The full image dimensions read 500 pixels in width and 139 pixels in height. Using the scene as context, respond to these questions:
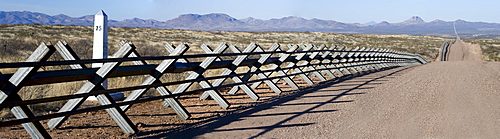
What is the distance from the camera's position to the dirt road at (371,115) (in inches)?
267

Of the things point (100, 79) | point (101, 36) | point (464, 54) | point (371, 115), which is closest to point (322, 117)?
point (371, 115)

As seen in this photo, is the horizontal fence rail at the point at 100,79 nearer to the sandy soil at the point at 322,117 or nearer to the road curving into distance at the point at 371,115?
the sandy soil at the point at 322,117

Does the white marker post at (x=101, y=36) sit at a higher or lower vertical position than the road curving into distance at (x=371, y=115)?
higher

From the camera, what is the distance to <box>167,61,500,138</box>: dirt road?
6.77 metres

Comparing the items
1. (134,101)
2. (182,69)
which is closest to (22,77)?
(134,101)

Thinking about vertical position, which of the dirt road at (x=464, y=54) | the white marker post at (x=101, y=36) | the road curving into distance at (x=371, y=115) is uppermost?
the white marker post at (x=101, y=36)

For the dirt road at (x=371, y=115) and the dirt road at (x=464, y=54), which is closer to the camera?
the dirt road at (x=371, y=115)

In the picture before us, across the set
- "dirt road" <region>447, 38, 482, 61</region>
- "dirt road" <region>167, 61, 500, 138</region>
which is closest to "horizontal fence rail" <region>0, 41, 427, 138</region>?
"dirt road" <region>167, 61, 500, 138</region>

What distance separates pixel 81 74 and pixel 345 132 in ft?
11.7

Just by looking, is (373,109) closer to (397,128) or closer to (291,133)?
(397,128)

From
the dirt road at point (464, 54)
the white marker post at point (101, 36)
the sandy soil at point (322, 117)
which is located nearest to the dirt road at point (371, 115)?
the sandy soil at point (322, 117)

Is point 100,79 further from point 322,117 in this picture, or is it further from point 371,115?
point 371,115

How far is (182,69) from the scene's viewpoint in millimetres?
7523

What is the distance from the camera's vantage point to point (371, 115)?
26.8ft
